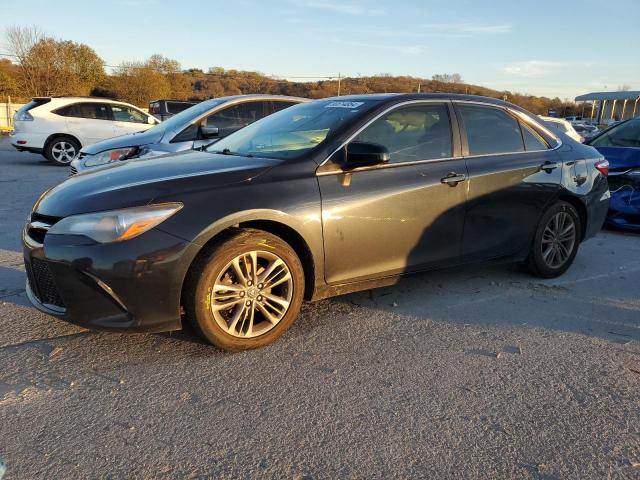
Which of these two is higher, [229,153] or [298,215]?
[229,153]

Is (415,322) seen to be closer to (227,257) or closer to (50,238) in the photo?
(227,257)

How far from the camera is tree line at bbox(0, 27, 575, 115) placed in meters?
37.3

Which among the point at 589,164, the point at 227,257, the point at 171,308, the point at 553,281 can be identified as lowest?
the point at 553,281

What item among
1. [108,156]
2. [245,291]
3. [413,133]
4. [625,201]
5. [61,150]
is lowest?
[61,150]

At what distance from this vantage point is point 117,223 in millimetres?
2820

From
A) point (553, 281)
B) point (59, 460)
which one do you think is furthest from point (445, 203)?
point (59, 460)

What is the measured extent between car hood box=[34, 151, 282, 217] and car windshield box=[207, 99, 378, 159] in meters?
0.27

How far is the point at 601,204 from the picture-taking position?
16.5ft

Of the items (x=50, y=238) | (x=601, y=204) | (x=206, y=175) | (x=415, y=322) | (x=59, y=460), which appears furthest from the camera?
(x=601, y=204)

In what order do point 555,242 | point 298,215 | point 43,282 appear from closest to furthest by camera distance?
point 43,282 → point 298,215 → point 555,242

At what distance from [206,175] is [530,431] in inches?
87.5

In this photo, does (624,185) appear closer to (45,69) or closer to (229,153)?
(229,153)

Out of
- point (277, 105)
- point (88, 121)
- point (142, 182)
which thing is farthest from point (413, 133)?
point (88, 121)

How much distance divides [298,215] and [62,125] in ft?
37.3
